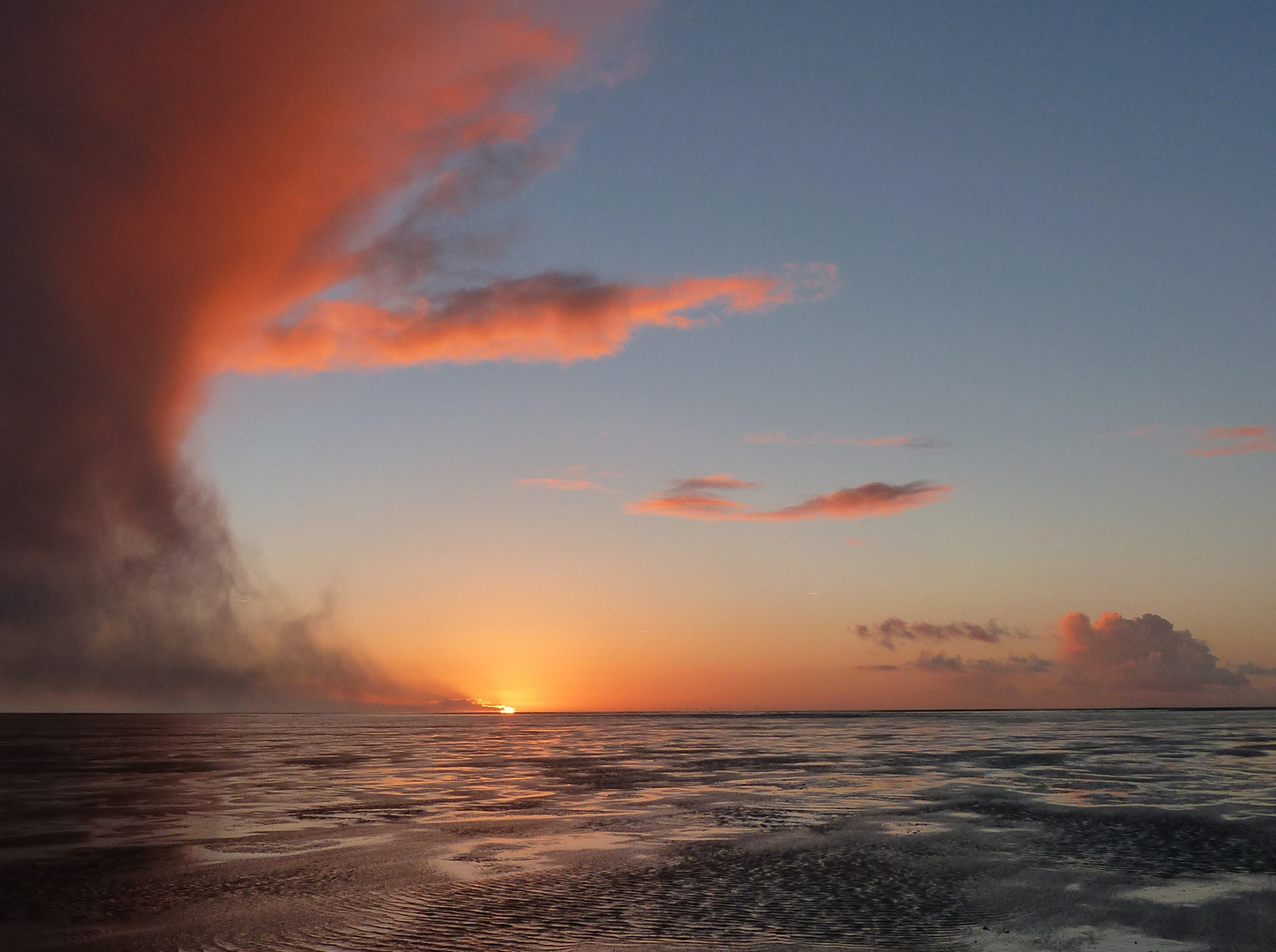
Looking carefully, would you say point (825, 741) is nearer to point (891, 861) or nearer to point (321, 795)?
point (321, 795)

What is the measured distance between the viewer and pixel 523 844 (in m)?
22.4

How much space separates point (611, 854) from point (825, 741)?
62804 mm

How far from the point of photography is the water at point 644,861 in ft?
47.4

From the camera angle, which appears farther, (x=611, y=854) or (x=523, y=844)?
(x=523, y=844)

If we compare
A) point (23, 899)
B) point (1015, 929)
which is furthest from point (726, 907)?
point (23, 899)

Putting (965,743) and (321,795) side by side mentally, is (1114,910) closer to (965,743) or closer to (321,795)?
(321,795)

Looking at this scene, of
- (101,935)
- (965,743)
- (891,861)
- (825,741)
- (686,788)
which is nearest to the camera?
(101,935)

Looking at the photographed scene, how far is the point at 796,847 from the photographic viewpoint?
21.9 m

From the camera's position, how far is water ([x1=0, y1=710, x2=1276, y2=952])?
569 inches

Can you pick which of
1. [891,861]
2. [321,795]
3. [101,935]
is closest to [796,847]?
[891,861]

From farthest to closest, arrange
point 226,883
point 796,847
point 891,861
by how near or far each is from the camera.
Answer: point 796,847 < point 891,861 < point 226,883

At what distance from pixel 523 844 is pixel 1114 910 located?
41.0 ft

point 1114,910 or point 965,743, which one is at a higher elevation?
point 1114,910

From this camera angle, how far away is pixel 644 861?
20.2 meters
